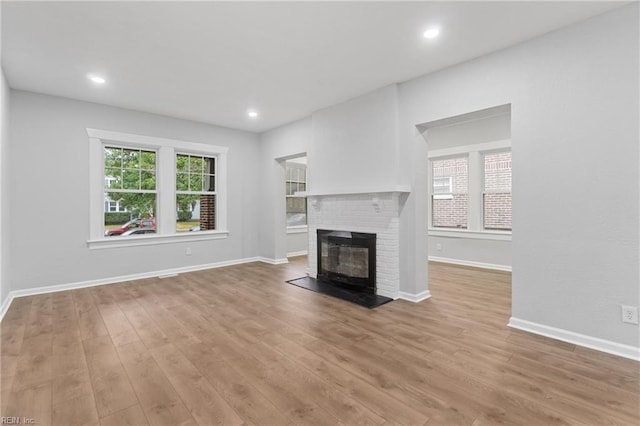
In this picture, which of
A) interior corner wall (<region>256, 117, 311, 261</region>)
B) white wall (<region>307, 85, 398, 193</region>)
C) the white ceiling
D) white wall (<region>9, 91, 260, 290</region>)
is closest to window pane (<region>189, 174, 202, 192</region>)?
white wall (<region>9, 91, 260, 290</region>)

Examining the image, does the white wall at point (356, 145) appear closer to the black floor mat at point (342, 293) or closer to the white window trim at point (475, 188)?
the black floor mat at point (342, 293)

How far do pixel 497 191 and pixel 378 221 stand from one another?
2995mm

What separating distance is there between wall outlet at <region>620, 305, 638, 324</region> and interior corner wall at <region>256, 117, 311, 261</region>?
488 cm

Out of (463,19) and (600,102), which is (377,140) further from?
(600,102)

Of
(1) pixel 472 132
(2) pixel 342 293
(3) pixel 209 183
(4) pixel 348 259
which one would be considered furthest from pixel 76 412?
(1) pixel 472 132

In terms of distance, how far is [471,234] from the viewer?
581cm

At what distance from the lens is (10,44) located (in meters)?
2.91

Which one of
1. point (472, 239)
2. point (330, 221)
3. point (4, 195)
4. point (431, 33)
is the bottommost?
point (472, 239)

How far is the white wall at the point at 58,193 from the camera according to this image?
4047 millimetres

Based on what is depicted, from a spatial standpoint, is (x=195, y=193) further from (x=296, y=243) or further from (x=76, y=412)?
(x=76, y=412)

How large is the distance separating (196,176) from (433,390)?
17.7 feet

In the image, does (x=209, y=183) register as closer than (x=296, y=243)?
Yes

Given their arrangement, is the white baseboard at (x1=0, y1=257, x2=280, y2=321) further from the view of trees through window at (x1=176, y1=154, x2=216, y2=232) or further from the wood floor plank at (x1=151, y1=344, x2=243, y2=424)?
the wood floor plank at (x1=151, y1=344, x2=243, y2=424)

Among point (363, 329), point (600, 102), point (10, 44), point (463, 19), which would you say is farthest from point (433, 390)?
point (10, 44)
